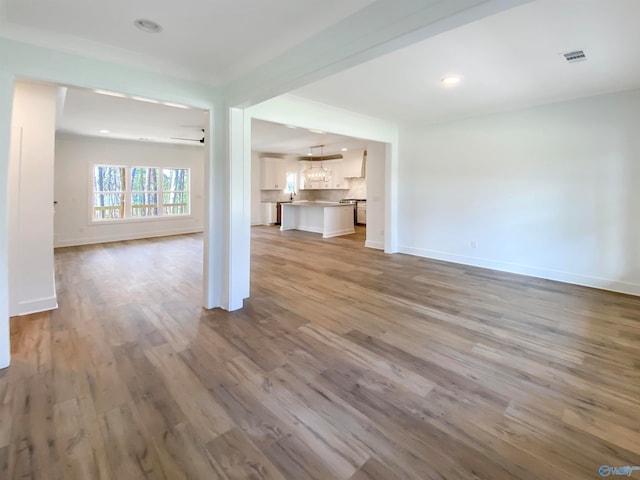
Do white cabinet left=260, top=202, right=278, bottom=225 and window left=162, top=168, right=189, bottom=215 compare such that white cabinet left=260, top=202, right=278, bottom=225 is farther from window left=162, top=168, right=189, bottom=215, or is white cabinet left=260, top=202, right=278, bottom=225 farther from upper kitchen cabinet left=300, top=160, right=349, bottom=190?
window left=162, top=168, right=189, bottom=215

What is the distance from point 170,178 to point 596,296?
9367 millimetres

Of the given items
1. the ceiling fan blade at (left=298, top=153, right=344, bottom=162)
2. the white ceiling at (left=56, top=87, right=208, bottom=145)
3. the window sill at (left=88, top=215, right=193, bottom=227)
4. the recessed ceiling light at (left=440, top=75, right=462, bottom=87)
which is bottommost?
the window sill at (left=88, top=215, right=193, bottom=227)

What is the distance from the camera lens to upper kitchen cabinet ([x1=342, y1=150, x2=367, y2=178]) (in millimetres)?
10570

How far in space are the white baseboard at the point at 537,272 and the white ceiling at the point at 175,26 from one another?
4.63 m

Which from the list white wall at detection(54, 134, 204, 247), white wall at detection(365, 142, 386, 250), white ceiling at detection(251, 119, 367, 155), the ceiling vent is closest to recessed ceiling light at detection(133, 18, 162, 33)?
white ceiling at detection(251, 119, 367, 155)

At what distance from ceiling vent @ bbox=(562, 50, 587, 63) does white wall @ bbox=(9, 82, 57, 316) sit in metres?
5.06

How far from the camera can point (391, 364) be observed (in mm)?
2475

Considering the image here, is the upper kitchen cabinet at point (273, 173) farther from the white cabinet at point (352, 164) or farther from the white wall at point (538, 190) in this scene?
the white wall at point (538, 190)

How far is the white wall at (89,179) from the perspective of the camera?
283 inches

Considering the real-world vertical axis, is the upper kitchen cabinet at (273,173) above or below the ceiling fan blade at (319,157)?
below

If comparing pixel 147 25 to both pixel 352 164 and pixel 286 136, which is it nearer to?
pixel 286 136

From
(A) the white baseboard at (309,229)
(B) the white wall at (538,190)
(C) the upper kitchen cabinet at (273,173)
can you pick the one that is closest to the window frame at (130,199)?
(C) the upper kitchen cabinet at (273,173)

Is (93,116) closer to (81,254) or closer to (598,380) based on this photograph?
(81,254)

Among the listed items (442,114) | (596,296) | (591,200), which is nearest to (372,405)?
(596,296)
